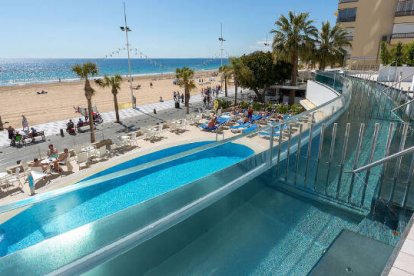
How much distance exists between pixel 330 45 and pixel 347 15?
40.6 feet

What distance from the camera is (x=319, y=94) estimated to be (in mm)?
20906

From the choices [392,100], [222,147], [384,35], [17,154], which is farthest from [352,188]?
[384,35]

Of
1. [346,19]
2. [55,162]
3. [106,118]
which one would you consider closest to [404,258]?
[55,162]

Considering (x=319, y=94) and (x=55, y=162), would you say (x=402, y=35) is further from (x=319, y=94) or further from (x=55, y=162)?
(x=55, y=162)

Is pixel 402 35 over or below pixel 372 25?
below

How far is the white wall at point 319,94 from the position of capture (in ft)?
58.1

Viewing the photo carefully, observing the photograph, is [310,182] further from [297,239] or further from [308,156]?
[297,239]

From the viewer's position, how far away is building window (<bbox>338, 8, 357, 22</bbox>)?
40.6 metres

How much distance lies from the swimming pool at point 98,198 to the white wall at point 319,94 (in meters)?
12.9

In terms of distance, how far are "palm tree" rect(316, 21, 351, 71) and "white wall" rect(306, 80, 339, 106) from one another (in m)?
10.5

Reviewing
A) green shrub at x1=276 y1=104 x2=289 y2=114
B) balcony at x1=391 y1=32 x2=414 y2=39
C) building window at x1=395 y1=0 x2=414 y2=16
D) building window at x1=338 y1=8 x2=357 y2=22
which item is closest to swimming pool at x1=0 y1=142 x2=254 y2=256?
green shrub at x1=276 y1=104 x2=289 y2=114

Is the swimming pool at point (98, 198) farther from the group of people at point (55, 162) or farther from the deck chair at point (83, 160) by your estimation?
the group of people at point (55, 162)

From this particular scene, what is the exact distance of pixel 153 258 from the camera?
354 centimetres

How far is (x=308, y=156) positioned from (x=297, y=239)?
2.01 meters
